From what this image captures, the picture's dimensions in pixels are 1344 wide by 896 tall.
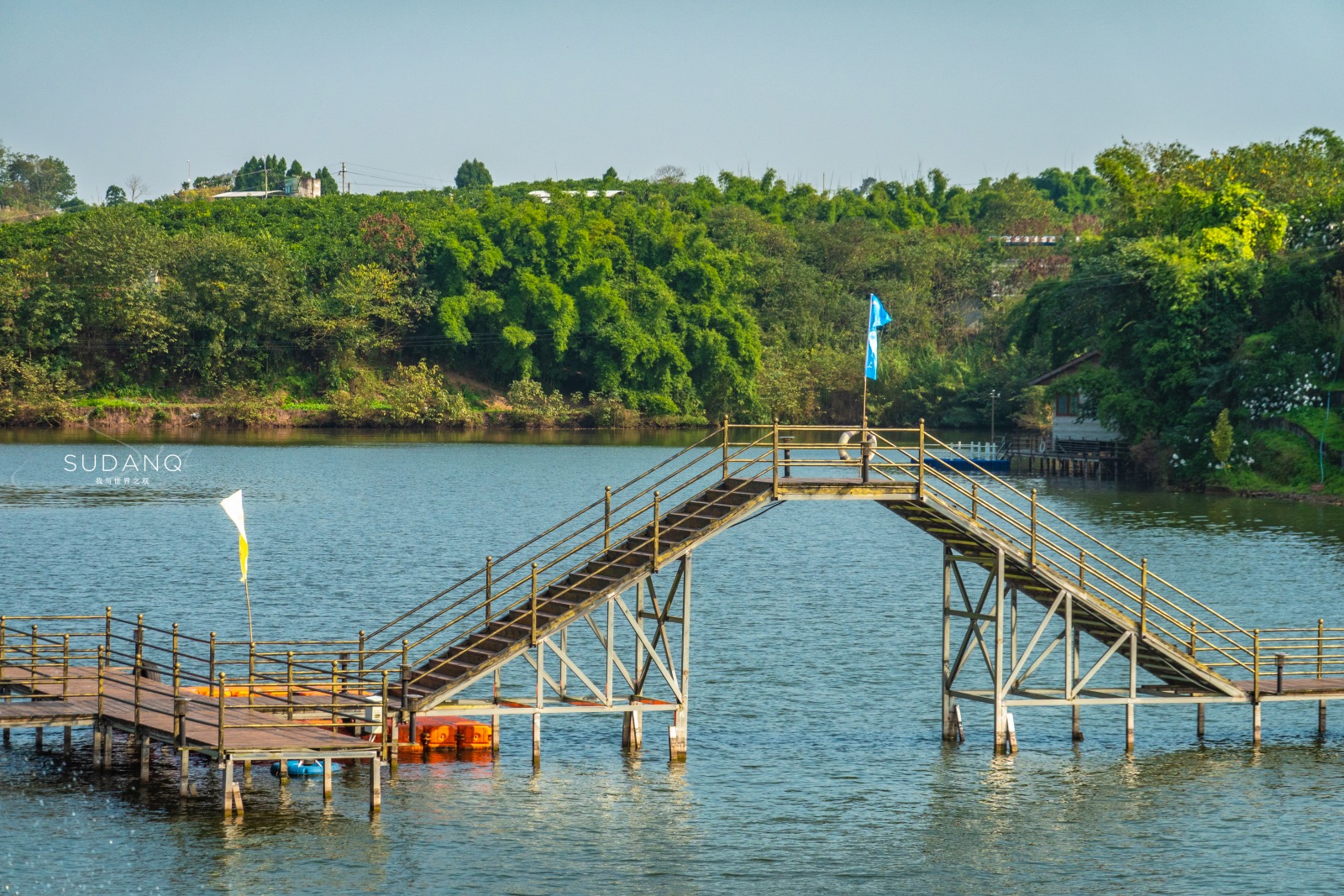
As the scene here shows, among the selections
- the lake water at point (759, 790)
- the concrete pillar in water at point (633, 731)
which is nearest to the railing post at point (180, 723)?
the lake water at point (759, 790)

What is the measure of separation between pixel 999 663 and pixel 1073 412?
83.6m

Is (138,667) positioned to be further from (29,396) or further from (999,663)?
(29,396)

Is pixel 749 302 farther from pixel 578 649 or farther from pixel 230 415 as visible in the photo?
pixel 578 649

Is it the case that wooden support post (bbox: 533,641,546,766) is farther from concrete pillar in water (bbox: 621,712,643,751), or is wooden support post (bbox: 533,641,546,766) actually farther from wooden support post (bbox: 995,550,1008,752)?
wooden support post (bbox: 995,550,1008,752)

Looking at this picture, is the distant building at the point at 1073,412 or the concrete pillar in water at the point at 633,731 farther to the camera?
the distant building at the point at 1073,412

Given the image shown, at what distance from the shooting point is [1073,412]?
113938 mm

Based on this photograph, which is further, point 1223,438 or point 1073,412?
point 1073,412

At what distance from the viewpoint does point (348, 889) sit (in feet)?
83.4

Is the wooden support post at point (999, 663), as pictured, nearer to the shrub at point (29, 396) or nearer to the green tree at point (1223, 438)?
the green tree at point (1223, 438)

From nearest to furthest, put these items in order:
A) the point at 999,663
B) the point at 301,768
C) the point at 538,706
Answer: the point at 301,768 < the point at 538,706 < the point at 999,663

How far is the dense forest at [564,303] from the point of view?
4823 inches

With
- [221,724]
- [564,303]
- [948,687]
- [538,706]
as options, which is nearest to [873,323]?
[948,687]

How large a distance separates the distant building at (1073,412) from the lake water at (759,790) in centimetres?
4640

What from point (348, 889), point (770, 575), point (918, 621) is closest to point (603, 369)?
point (770, 575)
